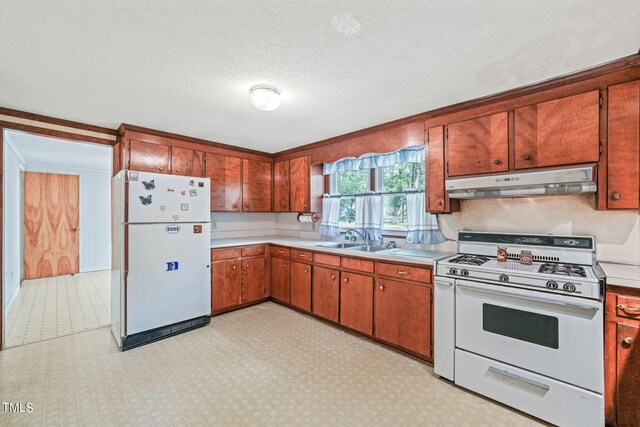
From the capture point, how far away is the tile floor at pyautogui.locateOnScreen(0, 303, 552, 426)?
1.91 metres

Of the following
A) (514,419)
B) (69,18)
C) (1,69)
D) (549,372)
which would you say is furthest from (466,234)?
(1,69)

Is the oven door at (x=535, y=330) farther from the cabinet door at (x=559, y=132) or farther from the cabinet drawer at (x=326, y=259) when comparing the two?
the cabinet drawer at (x=326, y=259)

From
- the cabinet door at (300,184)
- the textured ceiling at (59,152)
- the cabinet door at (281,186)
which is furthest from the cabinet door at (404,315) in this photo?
the textured ceiling at (59,152)

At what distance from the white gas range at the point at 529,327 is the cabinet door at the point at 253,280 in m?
2.49

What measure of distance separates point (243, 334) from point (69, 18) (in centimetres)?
290

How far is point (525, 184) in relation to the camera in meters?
2.21

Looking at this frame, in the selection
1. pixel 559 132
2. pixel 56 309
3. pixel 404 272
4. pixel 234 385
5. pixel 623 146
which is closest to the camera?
pixel 623 146

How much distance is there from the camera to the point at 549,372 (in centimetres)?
186

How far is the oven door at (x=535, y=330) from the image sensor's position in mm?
1739

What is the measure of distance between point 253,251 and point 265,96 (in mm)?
2331

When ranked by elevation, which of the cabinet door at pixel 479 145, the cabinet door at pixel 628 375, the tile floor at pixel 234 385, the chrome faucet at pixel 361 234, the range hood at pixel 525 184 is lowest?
the tile floor at pixel 234 385

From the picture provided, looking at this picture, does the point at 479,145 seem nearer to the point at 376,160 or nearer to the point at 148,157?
the point at 376,160

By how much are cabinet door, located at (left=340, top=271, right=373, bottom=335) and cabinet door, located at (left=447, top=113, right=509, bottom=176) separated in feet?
4.54

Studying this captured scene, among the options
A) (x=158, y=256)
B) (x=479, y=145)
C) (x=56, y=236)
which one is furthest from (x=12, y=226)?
(x=479, y=145)
